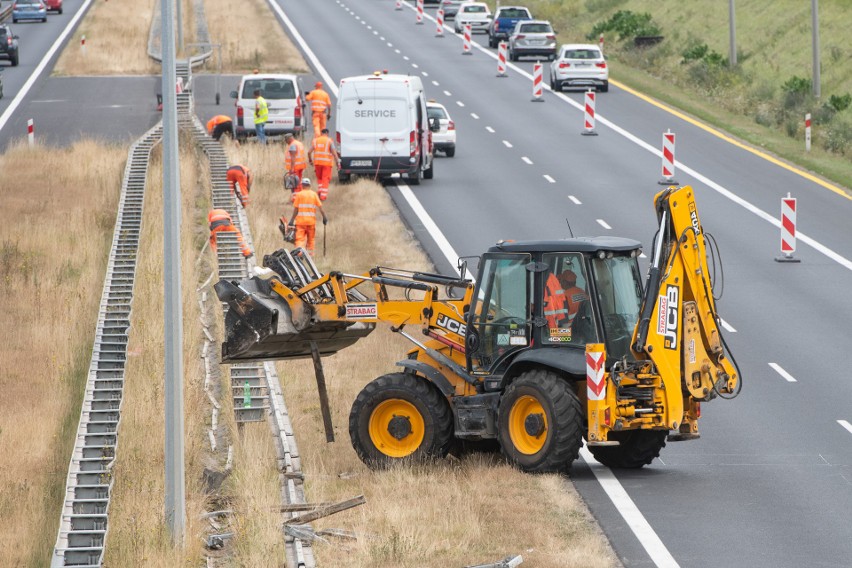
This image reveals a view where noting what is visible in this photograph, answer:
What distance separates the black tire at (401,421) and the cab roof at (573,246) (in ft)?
5.47

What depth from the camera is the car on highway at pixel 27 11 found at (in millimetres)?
73000

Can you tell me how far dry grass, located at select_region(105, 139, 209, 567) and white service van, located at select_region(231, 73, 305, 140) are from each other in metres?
12.3

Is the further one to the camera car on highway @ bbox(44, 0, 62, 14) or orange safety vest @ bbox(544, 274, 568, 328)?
car on highway @ bbox(44, 0, 62, 14)

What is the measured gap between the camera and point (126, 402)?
18.3m

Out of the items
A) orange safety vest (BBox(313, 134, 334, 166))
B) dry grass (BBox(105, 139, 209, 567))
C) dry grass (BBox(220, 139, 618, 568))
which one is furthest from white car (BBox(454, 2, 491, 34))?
dry grass (BBox(220, 139, 618, 568))

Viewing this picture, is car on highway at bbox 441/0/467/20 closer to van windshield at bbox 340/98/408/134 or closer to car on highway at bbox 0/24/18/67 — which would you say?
car on highway at bbox 0/24/18/67

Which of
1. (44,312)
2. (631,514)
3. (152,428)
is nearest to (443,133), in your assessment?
(44,312)

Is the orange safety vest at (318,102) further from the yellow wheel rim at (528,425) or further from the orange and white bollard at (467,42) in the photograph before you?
the yellow wheel rim at (528,425)

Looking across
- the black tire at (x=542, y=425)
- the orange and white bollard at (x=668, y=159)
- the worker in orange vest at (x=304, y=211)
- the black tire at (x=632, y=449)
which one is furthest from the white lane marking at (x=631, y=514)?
the orange and white bollard at (x=668, y=159)

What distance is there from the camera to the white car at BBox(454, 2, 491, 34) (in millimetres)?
68812

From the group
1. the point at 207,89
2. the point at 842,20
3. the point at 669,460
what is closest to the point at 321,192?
the point at 669,460

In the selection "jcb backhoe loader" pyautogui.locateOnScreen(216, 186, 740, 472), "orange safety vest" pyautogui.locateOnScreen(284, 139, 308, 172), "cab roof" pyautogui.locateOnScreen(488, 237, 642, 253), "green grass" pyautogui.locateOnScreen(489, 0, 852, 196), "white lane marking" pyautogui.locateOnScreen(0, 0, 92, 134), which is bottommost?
"green grass" pyautogui.locateOnScreen(489, 0, 852, 196)

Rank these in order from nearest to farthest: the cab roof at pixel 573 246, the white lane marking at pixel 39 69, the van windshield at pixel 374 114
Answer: the cab roof at pixel 573 246 < the van windshield at pixel 374 114 < the white lane marking at pixel 39 69

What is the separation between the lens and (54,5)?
77.8m
